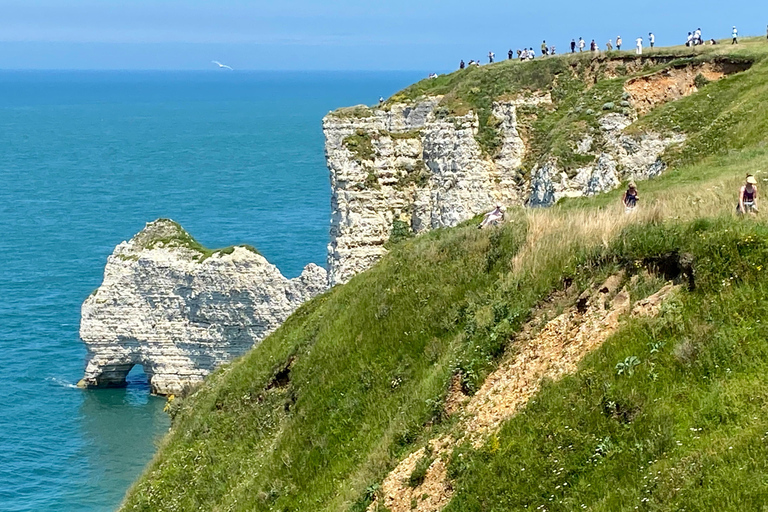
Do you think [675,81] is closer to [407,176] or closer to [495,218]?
[407,176]

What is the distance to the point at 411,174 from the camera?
168 feet

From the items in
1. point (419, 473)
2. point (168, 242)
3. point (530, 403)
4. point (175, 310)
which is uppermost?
point (530, 403)

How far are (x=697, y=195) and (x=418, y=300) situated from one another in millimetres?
6235

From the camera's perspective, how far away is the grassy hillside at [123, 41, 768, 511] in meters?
12.7

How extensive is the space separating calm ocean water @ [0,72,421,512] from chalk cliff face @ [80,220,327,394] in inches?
109

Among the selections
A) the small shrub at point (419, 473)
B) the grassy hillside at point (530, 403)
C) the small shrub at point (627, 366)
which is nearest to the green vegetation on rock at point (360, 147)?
A: the grassy hillside at point (530, 403)

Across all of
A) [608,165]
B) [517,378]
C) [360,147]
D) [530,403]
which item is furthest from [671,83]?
[530,403]

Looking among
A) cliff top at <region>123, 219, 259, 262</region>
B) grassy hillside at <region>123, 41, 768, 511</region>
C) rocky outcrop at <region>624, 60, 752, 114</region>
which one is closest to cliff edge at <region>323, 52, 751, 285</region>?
rocky outcrop at <region>624, 60, 752, 114</region>

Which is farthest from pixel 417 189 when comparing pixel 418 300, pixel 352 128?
pixel 418 300

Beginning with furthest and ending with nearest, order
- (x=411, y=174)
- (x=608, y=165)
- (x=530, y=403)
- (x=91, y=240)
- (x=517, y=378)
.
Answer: (x=91, y=240)
(x=411, y=174)
(x=608, y=165)
(x=517, y=378)
(x=530, y=403)

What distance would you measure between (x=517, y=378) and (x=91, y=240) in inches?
3483

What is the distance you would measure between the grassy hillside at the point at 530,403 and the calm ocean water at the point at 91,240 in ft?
83.2

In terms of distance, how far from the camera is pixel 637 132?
137ft

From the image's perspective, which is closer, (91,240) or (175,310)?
(175,310)
